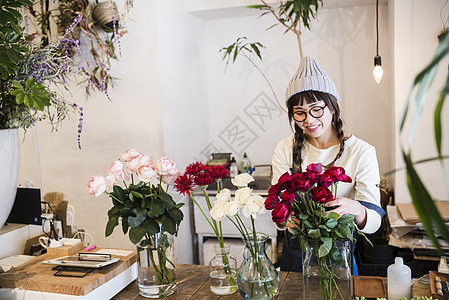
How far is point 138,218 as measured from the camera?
1515 mm

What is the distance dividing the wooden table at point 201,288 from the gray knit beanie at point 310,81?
2.62ft

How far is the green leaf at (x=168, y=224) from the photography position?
1.52m

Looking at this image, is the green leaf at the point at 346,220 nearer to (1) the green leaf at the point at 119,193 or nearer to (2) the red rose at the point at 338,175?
(2) the red rose at the point at 338,175

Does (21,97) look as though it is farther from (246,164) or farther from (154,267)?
(246,164)

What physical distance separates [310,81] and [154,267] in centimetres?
102

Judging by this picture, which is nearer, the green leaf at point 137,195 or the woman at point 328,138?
the green leaf at point 137,195

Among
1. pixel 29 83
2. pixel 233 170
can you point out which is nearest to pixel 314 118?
pixel 29 83

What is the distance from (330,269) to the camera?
3.93 ft

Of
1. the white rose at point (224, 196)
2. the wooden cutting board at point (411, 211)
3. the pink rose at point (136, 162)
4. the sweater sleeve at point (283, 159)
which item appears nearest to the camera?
the white rose at point (224, 196)

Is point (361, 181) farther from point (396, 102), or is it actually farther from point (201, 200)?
point (201, 200)

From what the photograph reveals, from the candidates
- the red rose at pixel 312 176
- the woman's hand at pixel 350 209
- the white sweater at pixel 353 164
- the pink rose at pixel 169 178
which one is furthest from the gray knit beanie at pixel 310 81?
the red rose at pixel 312 176

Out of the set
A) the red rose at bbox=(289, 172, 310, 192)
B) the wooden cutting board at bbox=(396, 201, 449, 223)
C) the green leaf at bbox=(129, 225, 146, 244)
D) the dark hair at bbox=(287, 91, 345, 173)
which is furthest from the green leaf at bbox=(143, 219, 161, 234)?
the wooden cutting board at bbox=(396, 201, 449, 223)

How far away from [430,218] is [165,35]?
305 centimetres

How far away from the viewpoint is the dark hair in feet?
6.22
